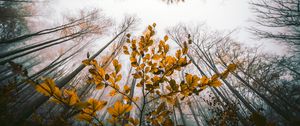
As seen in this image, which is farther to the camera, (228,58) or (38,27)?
(38,27)

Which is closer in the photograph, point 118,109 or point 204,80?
point 118,109

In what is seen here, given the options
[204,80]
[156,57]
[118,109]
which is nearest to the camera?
[118,109]

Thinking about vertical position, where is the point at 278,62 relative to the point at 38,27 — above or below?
below

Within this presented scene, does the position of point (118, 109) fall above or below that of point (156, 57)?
below

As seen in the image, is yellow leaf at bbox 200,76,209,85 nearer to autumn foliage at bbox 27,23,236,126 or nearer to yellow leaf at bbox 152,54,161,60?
autumn foliage at bbox 27,23,236,126

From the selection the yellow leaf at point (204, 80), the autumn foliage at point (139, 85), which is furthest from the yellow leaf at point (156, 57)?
the yellow leaf at point (204, 80)

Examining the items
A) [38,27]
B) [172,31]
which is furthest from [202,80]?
[38,27]

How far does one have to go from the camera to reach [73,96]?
0.76 metres

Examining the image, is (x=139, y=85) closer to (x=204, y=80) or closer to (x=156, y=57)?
(x=156, y=57)

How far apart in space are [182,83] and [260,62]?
1126cm

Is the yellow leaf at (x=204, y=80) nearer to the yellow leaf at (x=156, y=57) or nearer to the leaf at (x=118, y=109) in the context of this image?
the yellow leaf at (x=156, y=57)

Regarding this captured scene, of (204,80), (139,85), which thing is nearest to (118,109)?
(139,85)

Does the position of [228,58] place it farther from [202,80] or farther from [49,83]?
[49,83]

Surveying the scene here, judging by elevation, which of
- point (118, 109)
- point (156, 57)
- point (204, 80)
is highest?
point (156, 57)
